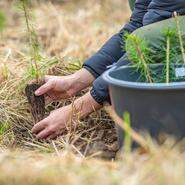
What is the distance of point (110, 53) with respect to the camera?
2.72 meters

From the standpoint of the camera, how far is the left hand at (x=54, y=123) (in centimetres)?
257

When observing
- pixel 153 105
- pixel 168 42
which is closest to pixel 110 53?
pixel 168 42

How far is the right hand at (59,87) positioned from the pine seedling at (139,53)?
1.70 feet

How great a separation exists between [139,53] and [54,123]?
21.6 inches

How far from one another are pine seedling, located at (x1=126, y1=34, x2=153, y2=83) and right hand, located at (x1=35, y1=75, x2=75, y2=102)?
52 cm

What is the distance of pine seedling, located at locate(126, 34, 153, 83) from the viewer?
2.14m

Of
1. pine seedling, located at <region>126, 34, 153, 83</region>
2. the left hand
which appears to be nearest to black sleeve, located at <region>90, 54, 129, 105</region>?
the left hand

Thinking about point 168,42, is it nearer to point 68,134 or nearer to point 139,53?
point 139,53

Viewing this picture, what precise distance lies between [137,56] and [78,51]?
2.02 metres

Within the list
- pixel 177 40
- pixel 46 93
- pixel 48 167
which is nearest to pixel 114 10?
pixel 46 93

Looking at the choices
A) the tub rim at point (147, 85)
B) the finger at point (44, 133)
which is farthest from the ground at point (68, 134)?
the tub rim at point (147, 85)

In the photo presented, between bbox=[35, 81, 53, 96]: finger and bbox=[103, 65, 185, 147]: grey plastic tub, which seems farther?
bbox=[35, 81, 53, 96]: finger

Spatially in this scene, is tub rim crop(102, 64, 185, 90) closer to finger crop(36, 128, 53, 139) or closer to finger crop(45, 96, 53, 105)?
finger crop(36, 128, 53, 139)

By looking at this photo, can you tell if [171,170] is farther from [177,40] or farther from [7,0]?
[7,0]
